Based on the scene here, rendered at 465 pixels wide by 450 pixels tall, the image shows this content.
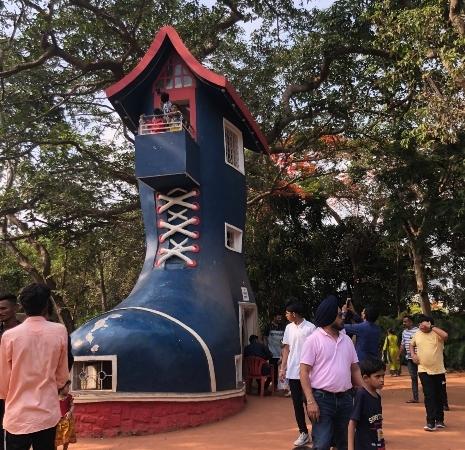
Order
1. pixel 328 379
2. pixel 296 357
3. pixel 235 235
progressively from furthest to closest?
pixel 235 235, pixel 296 357, pixel 328 379

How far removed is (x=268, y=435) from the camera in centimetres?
689

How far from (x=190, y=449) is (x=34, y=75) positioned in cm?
964

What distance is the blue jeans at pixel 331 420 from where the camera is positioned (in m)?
4.07

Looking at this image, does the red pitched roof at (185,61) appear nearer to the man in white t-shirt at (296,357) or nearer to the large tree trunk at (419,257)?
the man in white t-shirt at (296,357)

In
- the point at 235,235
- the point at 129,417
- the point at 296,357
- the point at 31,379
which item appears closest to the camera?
the point at 31,379

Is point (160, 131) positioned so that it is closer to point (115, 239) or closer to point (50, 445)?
point (50, 445)

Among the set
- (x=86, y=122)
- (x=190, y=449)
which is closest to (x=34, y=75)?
(x=86, y=122)

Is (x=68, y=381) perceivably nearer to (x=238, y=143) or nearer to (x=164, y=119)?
(x=164, y=119)

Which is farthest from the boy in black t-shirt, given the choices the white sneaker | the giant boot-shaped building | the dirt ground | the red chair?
the red chair

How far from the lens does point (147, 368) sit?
24.3ft

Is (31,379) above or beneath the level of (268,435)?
above

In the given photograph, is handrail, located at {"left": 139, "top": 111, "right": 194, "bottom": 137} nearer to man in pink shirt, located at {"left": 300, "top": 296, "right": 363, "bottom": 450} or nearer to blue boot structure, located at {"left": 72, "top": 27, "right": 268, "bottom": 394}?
blue boot structure, located at {"left": 72, "top": 27, "right": 268, "bottom": 394}

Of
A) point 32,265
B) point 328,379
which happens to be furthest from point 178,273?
point 32,265

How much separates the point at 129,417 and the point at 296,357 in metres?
2.61
